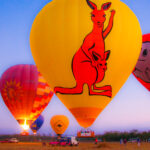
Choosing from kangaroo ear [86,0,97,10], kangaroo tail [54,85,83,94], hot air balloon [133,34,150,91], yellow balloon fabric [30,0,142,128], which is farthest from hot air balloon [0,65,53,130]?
kangaroo ear [86,0,97,10]

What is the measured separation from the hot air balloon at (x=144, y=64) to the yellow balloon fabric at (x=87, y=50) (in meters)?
4.23

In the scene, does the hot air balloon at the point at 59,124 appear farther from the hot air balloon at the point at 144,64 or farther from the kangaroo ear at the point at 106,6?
the kangaroo ear at the point at 106,6

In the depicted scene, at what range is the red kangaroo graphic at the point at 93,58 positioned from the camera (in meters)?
15.1

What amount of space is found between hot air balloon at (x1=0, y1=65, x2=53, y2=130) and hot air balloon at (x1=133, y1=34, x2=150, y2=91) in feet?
37.9

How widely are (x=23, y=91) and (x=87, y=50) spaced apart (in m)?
15.6

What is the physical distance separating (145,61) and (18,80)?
13111 mm

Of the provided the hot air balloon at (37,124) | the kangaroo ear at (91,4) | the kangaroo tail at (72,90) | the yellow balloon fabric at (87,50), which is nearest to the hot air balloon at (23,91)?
the hot air balloon at (37,124)

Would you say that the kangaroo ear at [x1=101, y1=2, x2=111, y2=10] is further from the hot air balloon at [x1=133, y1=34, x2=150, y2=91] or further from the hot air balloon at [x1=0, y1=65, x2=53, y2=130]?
the hot air balloon at [x1=0, y1=65, x2=53, y2=130]

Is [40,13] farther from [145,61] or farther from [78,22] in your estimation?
[145,61]

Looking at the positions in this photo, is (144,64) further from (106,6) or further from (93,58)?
(93,58)

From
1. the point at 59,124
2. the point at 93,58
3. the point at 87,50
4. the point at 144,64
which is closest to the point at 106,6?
the point at 87,50

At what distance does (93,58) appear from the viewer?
1523cm

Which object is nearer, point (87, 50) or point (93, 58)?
point (87, 50)

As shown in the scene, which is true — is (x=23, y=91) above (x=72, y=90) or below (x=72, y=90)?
above
